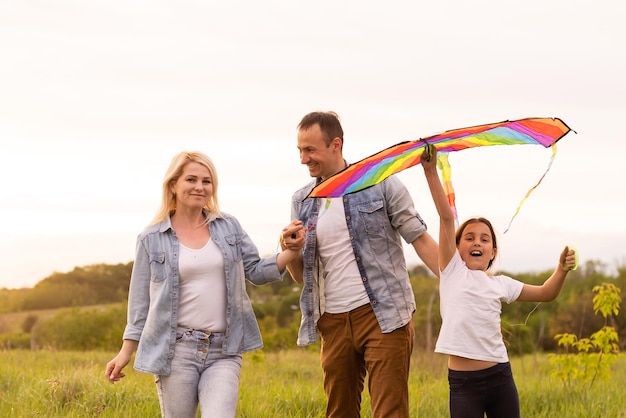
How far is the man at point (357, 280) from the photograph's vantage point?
496cm

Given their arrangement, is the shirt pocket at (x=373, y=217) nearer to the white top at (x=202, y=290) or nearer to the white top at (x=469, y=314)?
the white top at (x=469, y=314)

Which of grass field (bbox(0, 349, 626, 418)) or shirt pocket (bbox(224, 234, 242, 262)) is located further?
grass field (bbox(0, 349, 626, 418))

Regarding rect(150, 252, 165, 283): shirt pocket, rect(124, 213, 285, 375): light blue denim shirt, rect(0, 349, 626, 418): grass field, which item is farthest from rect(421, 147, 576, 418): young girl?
rect(0, 349, 626, 418): grass field

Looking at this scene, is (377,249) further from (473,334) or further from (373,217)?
(473,334)

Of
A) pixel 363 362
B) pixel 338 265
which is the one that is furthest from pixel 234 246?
pixel 363 362

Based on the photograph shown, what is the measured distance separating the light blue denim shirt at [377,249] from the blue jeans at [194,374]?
0.73 meters

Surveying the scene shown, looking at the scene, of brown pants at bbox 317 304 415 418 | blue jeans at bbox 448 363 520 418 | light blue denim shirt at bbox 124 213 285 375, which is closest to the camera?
blue jeans at bbox 448 363 520 418

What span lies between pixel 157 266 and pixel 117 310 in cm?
1932

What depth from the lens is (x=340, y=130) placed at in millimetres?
5152

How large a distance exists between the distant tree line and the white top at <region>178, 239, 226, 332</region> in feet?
52.1

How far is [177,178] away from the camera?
16.0 feet

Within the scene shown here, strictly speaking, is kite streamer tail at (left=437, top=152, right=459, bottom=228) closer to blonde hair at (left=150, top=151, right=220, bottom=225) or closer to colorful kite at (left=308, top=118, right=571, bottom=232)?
colorful kite at (left=308, top=118, right=571, bottom=232)

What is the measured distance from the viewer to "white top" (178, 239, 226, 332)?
4688 millimetres

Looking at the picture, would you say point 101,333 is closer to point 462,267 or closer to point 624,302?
point 624,302
